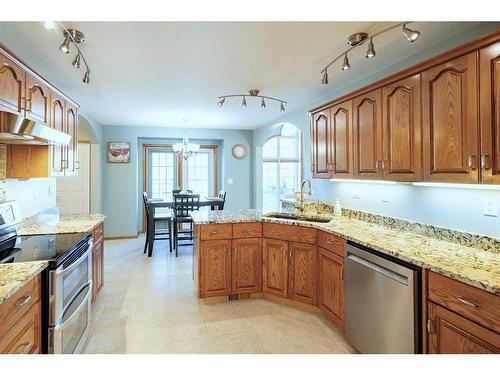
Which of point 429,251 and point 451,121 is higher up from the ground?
point 451,121

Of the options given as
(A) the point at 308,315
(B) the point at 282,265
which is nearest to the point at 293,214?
(B) the point at 282,265

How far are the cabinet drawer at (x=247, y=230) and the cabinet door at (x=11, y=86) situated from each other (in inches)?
79.6

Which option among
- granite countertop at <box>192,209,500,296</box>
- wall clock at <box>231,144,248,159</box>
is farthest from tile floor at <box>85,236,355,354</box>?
wall clock at <box>231,144,248,159</box>

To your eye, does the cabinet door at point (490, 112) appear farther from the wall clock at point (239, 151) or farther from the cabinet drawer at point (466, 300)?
the wall clock at point (239, 151)

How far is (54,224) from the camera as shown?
9.23ft

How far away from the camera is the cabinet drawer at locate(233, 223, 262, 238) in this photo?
3.03 metres

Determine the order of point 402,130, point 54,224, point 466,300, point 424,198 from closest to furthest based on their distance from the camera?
point 466,300 < point 402,130 < point 424,198 < point 54,224

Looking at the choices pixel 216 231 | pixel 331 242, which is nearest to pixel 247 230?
pixel 216 231

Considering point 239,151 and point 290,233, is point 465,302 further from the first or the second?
point 239,151

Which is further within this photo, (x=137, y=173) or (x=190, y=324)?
(x=137, y=173)

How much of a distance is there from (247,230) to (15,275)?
6.46 ft
